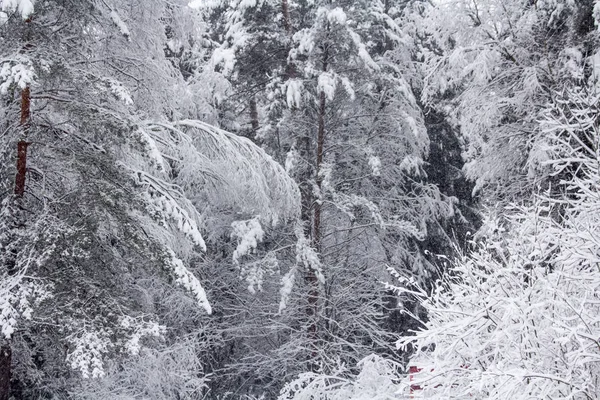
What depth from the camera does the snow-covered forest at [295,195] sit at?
4887mm

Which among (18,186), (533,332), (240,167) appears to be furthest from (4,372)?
(533,332)

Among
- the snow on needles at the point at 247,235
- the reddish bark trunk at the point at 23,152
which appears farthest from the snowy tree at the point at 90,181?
Result: the snow on needles at the point at 247,235

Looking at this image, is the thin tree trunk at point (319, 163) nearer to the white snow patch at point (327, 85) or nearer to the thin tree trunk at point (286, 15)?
the white snow patch at point (327, 85)

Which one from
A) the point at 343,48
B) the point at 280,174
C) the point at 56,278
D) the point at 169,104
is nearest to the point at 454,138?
the point at 343,48

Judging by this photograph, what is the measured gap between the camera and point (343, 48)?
11.8 m

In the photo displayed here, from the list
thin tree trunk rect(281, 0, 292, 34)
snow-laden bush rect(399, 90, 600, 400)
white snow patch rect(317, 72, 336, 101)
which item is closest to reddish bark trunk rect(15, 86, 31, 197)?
snow-laden bush rect(399, 90, 600, 400)

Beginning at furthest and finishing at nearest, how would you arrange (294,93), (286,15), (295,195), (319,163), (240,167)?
(286,15) < (319,163) < (294,93) < (295,195) < (240,167)

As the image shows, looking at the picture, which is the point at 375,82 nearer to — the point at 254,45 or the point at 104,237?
the point at 254,45

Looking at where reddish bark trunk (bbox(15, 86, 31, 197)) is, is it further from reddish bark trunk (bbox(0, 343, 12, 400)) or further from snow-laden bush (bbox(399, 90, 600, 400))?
snow-laden bush (bbox(399, 90, 600, 400))

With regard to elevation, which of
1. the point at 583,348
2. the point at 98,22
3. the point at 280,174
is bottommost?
the point at 583,348

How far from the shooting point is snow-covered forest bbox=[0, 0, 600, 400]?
489 cm

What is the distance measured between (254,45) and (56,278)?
7595 mm

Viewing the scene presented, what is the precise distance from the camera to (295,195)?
9.60 m

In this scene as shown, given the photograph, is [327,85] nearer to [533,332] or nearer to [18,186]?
[18,186]
